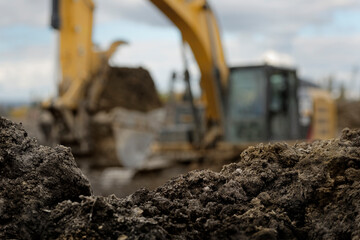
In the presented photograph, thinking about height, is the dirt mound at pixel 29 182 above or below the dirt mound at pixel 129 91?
above

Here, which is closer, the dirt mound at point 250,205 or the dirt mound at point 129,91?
the dirt mound at point 250,205

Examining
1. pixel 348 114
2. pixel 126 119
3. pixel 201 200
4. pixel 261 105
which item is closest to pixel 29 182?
pixel 201 200

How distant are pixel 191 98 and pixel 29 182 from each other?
747 cm

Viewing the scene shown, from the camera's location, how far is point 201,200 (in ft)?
5.68

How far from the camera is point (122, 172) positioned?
35.2 ft

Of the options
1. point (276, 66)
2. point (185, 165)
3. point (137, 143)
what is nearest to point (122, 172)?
→ point (137, 143)

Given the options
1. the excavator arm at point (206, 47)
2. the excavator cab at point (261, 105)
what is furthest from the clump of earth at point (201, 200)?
the excavator arm at point (206, 47)

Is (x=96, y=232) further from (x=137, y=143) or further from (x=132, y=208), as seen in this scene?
(x=137, y=143)

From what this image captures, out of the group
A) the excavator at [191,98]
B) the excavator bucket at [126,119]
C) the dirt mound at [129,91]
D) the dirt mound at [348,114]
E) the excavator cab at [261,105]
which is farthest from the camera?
the dirt mound at [348,114]

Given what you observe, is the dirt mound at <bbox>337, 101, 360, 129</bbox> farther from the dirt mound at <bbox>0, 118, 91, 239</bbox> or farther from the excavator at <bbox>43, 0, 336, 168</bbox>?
the dirt mound at <bbox>0, 118, 91, 239</bbox>

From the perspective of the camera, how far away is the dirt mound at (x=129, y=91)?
448 inches

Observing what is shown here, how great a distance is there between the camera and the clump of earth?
1567 mm

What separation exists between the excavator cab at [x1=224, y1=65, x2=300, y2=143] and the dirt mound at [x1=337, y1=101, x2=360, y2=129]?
1412 centimetres

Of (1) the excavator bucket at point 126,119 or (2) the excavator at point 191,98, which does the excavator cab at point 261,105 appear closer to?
(2) the excavator at point 191,98
